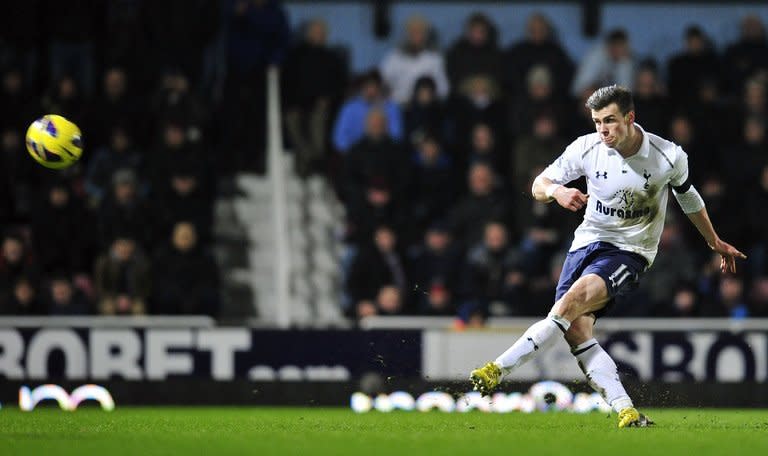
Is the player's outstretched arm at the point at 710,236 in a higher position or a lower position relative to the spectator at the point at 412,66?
lower

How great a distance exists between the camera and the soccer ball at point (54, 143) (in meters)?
10.9

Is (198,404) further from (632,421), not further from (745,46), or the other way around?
(745,46)

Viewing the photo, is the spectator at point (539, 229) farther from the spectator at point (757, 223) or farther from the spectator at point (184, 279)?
the spectator at point (184, 279)

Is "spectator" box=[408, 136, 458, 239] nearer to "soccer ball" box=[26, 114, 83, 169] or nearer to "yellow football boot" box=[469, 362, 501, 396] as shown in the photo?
"soccer ball" box=[26, 114, 83, 169]

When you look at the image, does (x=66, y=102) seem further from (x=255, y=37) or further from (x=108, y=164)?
(x=255, y=37)

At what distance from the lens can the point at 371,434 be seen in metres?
Answer: 9.31

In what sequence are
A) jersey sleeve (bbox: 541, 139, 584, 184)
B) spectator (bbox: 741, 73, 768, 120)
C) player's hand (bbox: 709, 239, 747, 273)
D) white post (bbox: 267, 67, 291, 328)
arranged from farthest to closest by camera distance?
spectator (bbox: 741, 73, 768, 120), white post (bbox: 267, 67, 291, 328), player's hand (bbox: 709, 239, 747, 273), jersey sleeve (bbox: 541, 139, 584, 184)

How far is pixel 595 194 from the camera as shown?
996 cm

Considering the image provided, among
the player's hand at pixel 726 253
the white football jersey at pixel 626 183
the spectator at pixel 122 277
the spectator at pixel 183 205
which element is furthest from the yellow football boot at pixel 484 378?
the spectator at pixel 183 205

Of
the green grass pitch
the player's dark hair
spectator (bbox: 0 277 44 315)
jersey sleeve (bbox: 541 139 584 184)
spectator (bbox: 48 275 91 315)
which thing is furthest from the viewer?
spectator (bbox: 48 275 91 315)

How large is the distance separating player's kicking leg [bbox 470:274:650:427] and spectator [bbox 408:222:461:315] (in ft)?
16.5

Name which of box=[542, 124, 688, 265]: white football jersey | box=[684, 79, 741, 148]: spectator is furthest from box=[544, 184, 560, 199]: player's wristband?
box=[684, 79, 741, 148]: spectator

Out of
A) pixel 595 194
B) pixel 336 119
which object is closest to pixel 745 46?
pixel 336 119

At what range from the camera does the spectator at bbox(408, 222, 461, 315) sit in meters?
15.0
